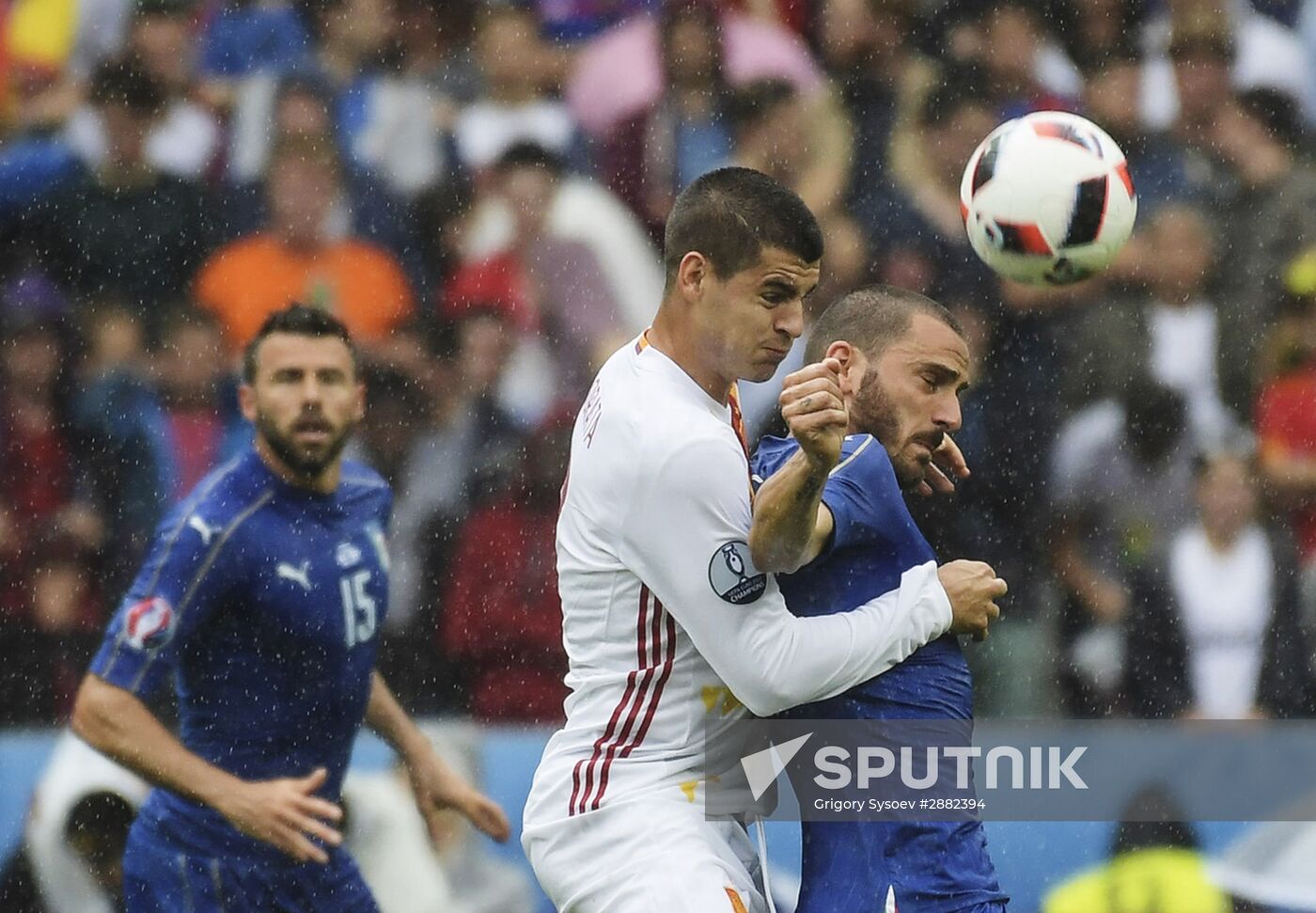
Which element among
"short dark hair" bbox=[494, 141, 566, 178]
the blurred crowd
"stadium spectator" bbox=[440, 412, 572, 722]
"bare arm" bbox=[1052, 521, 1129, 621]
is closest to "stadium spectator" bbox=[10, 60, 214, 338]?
the blurred crowd

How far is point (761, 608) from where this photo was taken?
406 cm

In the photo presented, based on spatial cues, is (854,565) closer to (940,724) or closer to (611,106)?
(940,724)

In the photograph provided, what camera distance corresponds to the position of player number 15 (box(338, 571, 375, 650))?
19.9 ft

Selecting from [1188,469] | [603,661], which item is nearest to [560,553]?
[603,661]

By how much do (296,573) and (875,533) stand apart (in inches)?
90.3

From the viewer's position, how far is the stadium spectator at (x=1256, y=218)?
8078 mm

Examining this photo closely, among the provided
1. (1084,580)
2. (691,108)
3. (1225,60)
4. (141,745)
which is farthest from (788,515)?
(1225,60)

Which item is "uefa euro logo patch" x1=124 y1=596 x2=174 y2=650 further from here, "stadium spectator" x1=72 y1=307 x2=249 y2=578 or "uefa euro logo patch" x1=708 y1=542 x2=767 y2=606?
"stadium spectator" x1=72 y1=307 x2=249 y2=578

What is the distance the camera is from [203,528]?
19.2ft

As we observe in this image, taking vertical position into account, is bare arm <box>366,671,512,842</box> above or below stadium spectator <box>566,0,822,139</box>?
below

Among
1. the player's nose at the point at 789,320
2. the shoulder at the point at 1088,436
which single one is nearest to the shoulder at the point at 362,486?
the player's nose at the point at 789,320

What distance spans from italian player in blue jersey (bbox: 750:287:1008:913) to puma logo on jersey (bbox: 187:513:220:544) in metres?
1.93

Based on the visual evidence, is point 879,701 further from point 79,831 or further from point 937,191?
point 937,191

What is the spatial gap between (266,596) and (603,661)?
1937 mm
